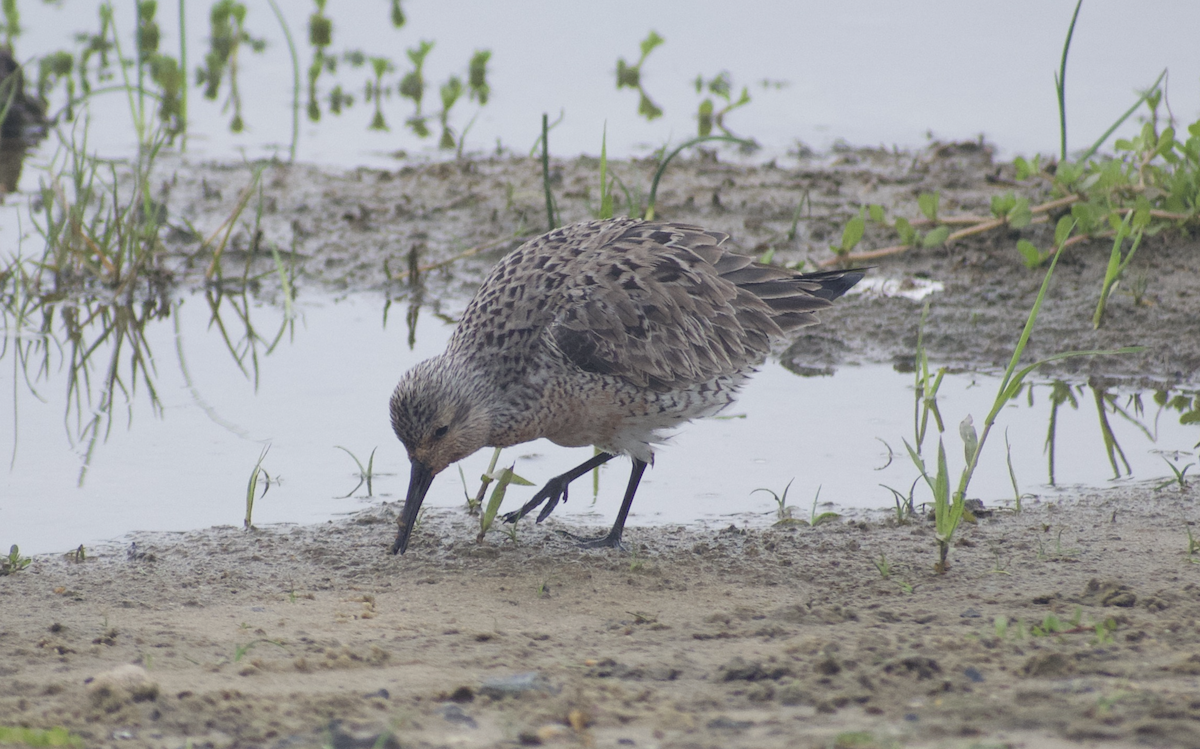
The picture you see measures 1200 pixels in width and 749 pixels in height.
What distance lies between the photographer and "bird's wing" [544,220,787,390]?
5.24 m

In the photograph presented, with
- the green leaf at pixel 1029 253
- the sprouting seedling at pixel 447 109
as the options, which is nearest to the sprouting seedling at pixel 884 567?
the green leaf at pixel 1029 253

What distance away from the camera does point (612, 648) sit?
149 inches

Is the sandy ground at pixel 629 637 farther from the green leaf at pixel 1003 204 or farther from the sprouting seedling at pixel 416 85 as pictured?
the sprouting seedling at pixel 416 85

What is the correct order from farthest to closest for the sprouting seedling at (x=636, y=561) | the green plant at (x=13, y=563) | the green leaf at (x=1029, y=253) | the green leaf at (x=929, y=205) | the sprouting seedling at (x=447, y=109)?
the sprouting seedling at (x=447, y=109) → the green leaf at (x=929, y=205) → the green leaf at (x=1029, y=253) → the sprouting seedling at (x=636, y=561) → the green plant at (x=13, y=563)

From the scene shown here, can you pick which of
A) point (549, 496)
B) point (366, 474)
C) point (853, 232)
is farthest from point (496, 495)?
point (853, 232)

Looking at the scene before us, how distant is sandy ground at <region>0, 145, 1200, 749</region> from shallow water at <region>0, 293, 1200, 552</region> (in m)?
0.29

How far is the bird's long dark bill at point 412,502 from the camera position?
4.90 meters

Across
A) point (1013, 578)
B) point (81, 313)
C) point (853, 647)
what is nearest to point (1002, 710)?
point (853, 647)

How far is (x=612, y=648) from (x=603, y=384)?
5.32 feet

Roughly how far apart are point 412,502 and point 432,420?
1.09 feet

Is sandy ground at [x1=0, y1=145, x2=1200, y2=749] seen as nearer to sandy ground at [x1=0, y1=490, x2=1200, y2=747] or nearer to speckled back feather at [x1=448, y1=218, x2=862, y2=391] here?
sandy ground at [x1=0, y1=490, x2=1200, y2=747]

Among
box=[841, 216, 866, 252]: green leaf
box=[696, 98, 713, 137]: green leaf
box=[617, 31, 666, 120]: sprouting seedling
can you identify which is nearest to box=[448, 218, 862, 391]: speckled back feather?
box=[841, 216, 866, 252]: green leaf

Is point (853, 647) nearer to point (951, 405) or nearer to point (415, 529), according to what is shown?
point (415, 529)

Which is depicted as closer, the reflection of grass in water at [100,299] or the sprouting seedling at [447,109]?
the reflection of grass in water at [100,299]
